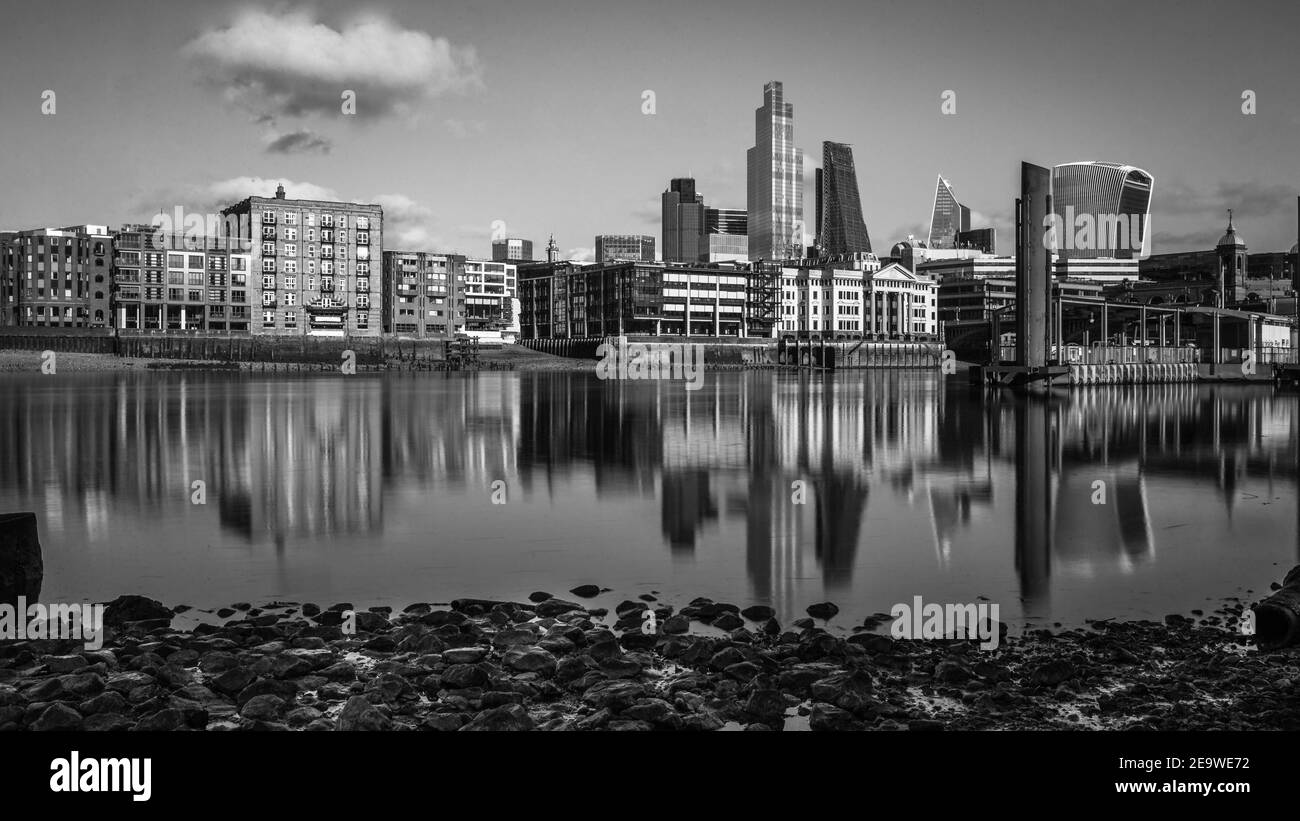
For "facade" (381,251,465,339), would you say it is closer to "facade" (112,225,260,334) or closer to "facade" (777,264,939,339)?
"facade" (112,225,260,334)

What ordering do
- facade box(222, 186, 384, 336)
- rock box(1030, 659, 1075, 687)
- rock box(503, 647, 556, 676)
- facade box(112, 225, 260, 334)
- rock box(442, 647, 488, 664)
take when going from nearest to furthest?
rock box(1030, 659, 1075, 687), rock box(503, 647, 556, 676), rock box(442, 647, 488, 664), facade box(112, 225, 260, 334), facade box(222, 186, 384, 336)

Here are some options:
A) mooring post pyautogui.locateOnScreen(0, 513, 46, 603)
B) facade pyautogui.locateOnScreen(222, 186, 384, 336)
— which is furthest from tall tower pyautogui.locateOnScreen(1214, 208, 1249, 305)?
mooring post pyautogui.locateOnScreen(0, 513, 46, 603)

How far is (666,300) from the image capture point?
6757 inches

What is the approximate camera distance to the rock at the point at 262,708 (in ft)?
30.7

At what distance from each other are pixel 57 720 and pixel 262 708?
172 cm

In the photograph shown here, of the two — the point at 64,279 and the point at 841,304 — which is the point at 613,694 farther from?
the point at 841,304

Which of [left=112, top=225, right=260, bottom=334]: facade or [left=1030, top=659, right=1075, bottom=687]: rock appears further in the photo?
[left=112, top=225, right=260, bottom=334]: facade

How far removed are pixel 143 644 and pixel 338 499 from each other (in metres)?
11.9

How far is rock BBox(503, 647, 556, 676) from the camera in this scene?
10.6m

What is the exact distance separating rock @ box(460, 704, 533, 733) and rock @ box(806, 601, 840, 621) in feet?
16.5

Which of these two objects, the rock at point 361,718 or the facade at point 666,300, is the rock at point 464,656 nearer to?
the rock at point 361,718

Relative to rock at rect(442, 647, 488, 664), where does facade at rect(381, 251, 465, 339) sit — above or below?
above

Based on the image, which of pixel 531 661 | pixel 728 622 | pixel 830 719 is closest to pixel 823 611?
pixel 728 622
